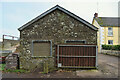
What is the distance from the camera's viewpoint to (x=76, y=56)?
705 cm

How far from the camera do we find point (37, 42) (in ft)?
24.4

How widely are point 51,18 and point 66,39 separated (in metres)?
2.39

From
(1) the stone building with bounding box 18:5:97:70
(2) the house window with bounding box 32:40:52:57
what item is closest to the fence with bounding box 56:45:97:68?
(1) the stone building with bounding box 18:5:97:70

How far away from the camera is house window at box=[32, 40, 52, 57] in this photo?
7.38 m

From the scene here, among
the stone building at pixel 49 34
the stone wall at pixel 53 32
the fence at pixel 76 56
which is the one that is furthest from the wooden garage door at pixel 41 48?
the fence at pixel 76 56

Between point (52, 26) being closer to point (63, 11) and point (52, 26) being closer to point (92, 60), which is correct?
point (63, 11)

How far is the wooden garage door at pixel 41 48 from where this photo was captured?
7.38 meters

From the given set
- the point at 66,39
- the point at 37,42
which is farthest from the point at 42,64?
the point at 66,39

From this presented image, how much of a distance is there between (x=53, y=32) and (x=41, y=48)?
72.2 inches

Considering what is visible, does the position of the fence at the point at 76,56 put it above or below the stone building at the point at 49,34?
below

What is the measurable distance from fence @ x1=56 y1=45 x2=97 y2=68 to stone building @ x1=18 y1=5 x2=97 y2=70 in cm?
59

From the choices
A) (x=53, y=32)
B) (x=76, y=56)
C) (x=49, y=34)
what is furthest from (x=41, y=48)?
(x=76, y=56)

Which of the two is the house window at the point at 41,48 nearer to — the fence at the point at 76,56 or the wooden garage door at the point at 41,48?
the wooden garage door at the point at 41,48

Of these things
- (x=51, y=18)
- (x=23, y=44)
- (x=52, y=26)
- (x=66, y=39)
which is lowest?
(x=23, y=44)
